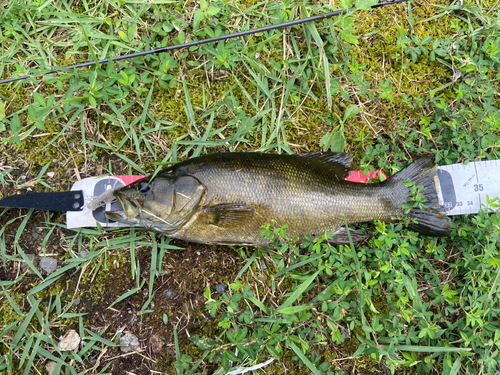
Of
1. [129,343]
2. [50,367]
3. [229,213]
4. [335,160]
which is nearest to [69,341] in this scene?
[50,367]

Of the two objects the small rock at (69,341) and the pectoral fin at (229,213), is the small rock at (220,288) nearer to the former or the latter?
the pectoral fin at (229,213)

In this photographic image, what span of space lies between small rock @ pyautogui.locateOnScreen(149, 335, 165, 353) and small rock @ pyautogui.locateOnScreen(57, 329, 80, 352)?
2.33ft

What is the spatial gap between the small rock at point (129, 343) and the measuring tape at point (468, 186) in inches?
137

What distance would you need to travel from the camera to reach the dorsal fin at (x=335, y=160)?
3193mm

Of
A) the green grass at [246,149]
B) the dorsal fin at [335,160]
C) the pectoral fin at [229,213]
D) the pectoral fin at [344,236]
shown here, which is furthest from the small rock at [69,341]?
the dorsal fin at [335,160]

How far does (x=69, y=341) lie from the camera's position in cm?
304

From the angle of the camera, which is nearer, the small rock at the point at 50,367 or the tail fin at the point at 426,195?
the small rock at the point at 50,367

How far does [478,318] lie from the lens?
2.91 metres

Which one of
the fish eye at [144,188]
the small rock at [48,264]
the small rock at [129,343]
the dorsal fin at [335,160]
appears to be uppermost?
the dorsal fin at [335,160]

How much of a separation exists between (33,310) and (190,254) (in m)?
1.60

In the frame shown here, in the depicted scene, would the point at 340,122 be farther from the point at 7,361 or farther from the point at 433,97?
the point at 7,361

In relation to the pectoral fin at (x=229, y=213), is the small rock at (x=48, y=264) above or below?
below

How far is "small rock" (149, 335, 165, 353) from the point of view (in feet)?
10.1

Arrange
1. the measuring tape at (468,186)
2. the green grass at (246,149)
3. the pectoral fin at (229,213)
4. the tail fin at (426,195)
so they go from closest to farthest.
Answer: the pectoral fin at (229,213)
the green grass at (246,149)
the tail fin at (426,195)
the measuring tape at (468,186)
